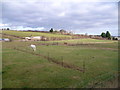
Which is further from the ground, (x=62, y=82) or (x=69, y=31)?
(x=69, y=31)

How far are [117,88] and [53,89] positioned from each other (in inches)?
96.5

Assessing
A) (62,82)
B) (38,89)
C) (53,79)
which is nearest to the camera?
(38,89)

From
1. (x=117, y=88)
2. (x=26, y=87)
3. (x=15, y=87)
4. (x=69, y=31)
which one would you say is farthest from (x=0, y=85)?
(x=69, y=31)

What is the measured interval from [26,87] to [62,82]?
1.63 meters

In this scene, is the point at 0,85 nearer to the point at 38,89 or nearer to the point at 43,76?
the point at 38,89

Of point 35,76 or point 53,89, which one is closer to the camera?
point 53,89

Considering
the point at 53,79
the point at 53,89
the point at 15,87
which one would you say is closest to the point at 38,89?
the point at 53,89

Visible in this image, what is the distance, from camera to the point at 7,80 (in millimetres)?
6609

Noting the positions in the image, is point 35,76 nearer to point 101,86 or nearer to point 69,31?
point 101,86

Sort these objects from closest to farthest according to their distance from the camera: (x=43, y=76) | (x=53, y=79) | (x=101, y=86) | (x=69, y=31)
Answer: (x=101, y=86)
(x=53, y=79)
(x=43, y=76)
(x=69, y=31)

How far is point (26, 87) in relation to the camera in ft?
18.9

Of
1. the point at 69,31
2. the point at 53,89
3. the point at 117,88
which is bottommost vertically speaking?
the point at 53,89

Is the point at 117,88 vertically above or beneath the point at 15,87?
above

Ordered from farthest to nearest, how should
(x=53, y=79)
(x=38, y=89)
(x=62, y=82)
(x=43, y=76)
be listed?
(x=43, y=76) < (x=53, y=79) < (x=62, y=82) < (x=38, y=89)
